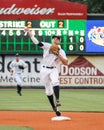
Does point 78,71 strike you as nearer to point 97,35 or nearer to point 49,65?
point 97,35

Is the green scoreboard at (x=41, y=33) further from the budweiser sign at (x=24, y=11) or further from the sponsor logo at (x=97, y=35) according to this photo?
the sponsor logo at (x=97, y=35)

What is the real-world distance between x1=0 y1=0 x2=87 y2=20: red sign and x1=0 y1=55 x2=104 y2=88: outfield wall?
2600 mm

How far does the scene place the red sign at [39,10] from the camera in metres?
26.6

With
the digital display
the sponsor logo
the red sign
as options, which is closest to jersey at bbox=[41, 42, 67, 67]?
the red sign

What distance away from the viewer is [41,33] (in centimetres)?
2662

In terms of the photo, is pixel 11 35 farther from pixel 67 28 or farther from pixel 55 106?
pixel 55 106

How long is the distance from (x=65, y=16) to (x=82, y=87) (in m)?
4.21

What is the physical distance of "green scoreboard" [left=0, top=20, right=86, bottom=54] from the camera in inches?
1046

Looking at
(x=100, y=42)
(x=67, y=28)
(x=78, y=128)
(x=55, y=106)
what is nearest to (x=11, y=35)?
(x=67, y=28)

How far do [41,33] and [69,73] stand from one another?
3.21 metres

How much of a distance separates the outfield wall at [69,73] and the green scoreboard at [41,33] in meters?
1.35

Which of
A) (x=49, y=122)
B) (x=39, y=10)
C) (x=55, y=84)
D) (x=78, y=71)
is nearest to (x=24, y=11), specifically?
(x=39, y=10)

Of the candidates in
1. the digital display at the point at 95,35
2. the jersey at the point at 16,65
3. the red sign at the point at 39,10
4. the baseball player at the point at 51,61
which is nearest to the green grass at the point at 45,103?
the jersey at the point at 16,65

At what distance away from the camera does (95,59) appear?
93.9 ft
